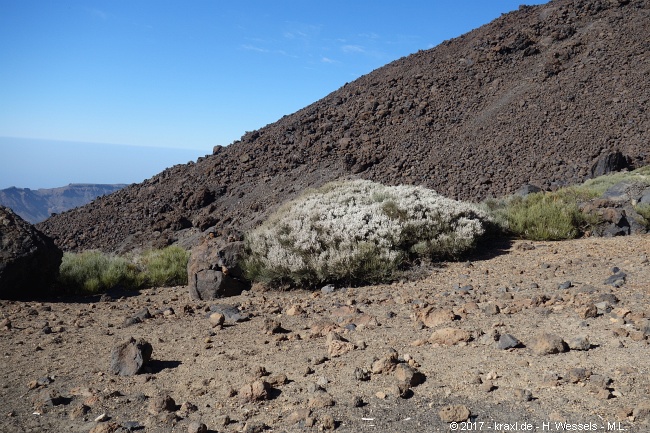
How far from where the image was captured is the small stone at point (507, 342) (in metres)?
4.37

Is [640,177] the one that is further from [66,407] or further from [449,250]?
[66,407]

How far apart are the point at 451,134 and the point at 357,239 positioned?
14.2m

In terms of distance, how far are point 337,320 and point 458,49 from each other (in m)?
25.7

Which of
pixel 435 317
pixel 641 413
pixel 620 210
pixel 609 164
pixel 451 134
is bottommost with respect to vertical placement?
pixel 641 413

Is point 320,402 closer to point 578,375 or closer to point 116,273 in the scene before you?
point 578,375

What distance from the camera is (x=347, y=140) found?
22.5 meters

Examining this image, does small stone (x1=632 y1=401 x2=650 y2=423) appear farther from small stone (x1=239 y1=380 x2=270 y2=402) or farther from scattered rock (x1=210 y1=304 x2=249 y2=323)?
scattered rock (x1=210 y1=304 x2=249 y2=323)

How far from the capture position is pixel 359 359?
443 centimetres

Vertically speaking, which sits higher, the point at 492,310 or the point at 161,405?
the point at 492,310

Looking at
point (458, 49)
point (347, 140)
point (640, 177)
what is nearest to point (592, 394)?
point (640, 177)


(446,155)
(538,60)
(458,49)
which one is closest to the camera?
(446,155)

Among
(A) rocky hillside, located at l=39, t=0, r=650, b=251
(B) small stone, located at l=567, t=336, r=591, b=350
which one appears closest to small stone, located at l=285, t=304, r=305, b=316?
(B) small stone, located at l=567, t=336, r=591, b=350

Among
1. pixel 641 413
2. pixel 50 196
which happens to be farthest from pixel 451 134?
pixel 50 196

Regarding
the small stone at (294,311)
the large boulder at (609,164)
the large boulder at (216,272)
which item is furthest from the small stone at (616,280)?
the large boulder at (609,164)
